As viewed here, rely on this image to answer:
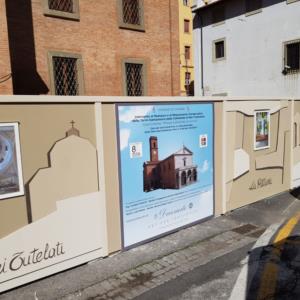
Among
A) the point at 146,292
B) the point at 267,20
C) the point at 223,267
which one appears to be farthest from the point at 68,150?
the point at 267,20

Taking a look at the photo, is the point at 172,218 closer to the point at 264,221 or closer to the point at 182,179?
the point at 182,179

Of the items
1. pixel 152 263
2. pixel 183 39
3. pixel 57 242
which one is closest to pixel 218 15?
pixel 183 39

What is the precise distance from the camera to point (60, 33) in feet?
Answer: 43.5

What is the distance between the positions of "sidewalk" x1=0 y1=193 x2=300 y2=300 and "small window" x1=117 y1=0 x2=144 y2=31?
10711 mm

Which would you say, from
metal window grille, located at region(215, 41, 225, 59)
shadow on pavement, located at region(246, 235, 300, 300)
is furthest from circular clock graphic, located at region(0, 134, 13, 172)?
metal window grille, located at region(215, 41, 225, 59)

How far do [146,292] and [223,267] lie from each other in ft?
3.85

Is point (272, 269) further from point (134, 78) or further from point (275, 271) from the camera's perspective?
point (134, 78)

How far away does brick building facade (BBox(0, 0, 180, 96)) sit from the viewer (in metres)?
12.2

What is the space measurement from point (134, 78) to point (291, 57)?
1171 centimetres

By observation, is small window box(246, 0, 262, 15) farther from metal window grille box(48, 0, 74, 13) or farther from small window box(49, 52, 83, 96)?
small window box(49, 52, 83, 96)

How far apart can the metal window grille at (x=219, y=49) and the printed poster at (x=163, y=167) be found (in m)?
22.5

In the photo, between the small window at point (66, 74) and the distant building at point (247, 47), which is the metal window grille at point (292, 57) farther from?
the small window at point (66, 74)

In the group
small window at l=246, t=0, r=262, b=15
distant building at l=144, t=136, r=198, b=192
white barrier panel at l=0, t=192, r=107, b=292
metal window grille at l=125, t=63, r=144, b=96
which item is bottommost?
white barrier panel at l=0, t=192, r=107, b=292

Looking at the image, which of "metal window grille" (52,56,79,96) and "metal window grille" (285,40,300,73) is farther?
"metal window grille" (285,40,300,73)
